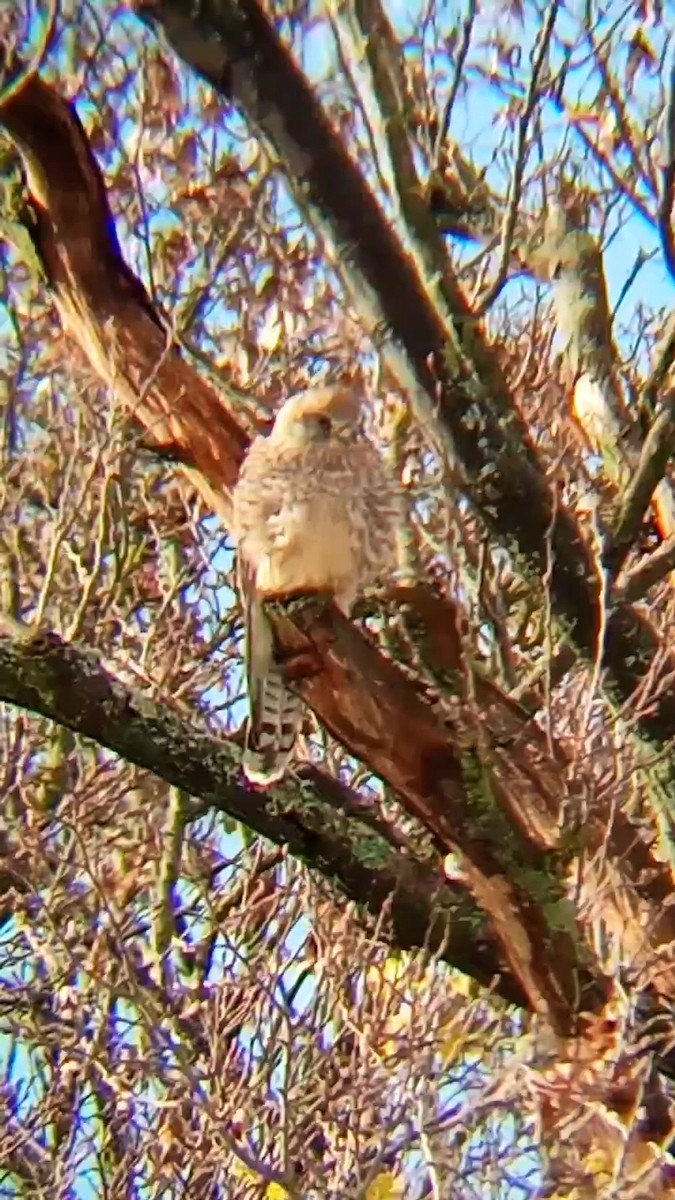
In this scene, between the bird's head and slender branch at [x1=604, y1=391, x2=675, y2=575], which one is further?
the bird's head

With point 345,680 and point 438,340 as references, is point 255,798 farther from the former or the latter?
point 438,340

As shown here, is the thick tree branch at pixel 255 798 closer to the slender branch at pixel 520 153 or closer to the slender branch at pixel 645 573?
the slender branch at pixel 645 573

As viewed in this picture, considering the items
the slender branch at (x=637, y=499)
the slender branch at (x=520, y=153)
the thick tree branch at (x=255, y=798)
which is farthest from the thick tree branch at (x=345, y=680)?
the slender branch at (x=520, y=153)

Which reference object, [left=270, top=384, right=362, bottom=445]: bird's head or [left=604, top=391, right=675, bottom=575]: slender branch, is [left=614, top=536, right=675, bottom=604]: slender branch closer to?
[left=604, top=391, right=675, bottom=575]: slender branch

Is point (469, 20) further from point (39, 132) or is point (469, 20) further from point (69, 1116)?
point (69, 1116)

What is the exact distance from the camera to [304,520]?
3604 millimetres

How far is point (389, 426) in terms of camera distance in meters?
4.31

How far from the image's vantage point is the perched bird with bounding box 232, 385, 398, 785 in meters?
3.38

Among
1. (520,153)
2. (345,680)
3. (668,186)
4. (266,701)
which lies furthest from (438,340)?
(266,701)

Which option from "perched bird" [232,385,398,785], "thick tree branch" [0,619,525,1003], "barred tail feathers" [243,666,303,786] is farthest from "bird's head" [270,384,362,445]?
"thick tree branch" [0,619,525,1003]

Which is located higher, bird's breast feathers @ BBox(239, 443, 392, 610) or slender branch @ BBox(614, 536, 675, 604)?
bird's breast feathers @ BBox(239, 443, 392, 610)

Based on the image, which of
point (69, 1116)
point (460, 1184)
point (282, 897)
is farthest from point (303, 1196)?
point (69, 1116)

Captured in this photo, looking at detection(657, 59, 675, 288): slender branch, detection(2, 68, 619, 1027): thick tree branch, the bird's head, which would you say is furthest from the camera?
the bird's head

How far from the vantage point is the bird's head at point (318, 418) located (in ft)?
11.9
